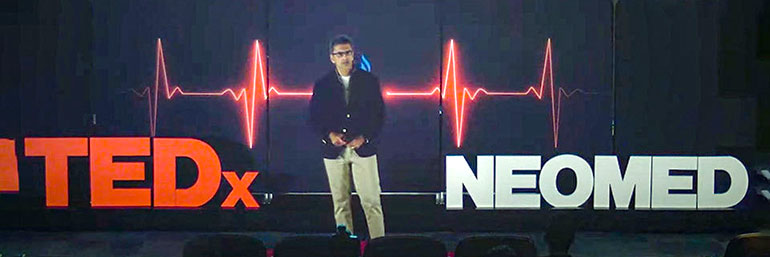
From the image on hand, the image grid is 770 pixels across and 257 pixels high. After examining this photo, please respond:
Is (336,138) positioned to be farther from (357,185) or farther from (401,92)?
(401,92)

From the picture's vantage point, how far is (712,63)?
9.02 meters

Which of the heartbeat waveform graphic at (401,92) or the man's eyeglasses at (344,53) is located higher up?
the man's eyeglasses at (344,53)

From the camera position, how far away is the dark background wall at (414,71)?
898 centimetres

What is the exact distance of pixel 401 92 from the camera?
902cm

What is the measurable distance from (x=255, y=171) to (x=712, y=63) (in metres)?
4.24

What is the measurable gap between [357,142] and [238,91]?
117 cm

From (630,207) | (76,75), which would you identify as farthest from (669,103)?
(76,75)

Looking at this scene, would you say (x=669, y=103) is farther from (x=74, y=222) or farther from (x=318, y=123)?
(x=74, y=222)

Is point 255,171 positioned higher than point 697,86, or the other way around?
point 697,86

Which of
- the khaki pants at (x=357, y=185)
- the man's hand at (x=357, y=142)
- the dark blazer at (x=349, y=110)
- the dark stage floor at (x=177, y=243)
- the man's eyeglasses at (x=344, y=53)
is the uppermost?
the man's eyeglasses at (x=344, y=53)

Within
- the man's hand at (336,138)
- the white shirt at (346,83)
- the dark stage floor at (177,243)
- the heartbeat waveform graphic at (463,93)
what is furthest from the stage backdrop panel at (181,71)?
the heartbeat waveform graphic at (463,93)

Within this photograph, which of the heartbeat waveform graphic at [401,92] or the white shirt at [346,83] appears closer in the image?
the white shirt at [346,83]

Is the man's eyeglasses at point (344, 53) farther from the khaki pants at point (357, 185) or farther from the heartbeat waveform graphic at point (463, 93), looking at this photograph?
the khaki pants at point (357, 185)

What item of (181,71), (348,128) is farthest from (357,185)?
(181,71)
